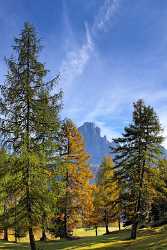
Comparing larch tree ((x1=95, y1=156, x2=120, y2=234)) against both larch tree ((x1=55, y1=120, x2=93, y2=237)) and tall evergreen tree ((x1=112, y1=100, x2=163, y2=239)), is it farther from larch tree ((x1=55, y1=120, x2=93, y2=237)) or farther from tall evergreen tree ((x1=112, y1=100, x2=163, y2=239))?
tall evergreen tree ((x1=112, y1=100, x2=163, y2=239))

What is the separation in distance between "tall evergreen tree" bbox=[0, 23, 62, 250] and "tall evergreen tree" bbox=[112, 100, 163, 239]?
44.1 ft

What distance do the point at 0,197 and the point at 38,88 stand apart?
7.83m

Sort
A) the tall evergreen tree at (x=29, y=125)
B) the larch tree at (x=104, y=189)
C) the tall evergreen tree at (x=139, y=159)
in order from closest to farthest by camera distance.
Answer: the tall evergreen tree at (x=29, y=125)
the tall evergreen tree at (x=139, y=159)
the larch tree at (x=104, y=189)

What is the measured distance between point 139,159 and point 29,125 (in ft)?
49.8

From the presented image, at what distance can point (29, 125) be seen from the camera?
25172mm

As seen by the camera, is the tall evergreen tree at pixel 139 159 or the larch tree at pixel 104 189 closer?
the tall evergreen tree at pixel 139 159

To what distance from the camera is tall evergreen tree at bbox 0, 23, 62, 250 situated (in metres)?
24.4

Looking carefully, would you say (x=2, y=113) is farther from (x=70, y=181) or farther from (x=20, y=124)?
(x=70, y=181)

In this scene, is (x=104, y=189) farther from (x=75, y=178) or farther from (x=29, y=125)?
(x=29, y=125)

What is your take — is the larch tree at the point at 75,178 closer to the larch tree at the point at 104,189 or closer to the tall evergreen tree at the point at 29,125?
the larch tree at the point at 104,189

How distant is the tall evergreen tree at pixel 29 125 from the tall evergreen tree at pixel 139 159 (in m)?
13.5

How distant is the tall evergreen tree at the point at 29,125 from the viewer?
24.4 metres

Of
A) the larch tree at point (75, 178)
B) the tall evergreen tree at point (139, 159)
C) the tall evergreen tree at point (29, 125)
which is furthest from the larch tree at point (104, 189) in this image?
the tall evergreen tree at point (29, 125)

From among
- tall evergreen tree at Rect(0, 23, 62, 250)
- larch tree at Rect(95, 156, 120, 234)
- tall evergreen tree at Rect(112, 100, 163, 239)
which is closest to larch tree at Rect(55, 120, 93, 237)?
tall evergreen tree at Rect(112, 100, 163, 239)
